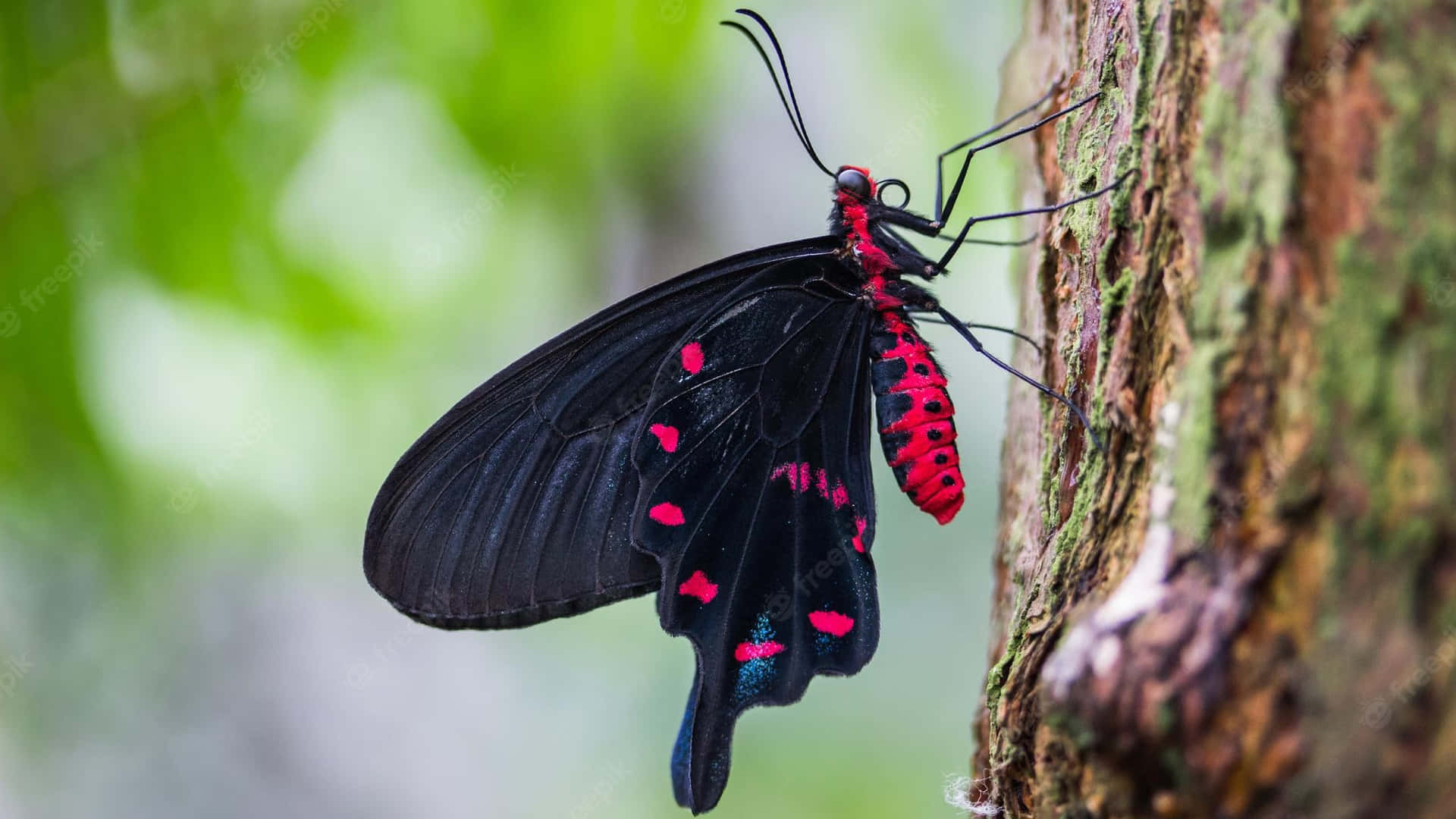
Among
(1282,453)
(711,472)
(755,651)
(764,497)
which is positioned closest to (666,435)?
(711,472)

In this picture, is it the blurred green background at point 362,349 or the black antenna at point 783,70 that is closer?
the black antenna at point 783,70

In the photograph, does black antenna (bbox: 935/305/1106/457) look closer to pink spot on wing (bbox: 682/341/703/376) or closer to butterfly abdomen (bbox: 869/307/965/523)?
butterfly abdomen (bbox: 869/307/965/523)

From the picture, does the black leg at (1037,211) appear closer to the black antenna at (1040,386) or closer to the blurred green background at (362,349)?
the black antenna at (1040,386)

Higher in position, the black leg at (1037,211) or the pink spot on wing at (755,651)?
the black leg at (1037,211)

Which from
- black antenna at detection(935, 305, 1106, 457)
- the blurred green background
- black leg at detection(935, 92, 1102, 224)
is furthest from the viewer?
the blurred green background

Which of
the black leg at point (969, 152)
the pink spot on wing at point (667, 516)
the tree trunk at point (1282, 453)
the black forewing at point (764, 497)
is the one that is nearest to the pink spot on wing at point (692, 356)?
the black forewing at point (764, 497)

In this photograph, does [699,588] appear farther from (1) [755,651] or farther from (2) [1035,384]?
(2) [1035,384]

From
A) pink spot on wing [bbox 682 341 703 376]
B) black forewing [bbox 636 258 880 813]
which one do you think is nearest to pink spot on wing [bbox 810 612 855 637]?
black forewing [bbox 636 258 880 813]
